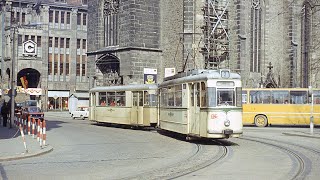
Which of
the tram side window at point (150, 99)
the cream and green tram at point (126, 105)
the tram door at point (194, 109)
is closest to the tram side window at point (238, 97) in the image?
the tram door at point (194, 109)

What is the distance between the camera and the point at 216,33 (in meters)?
43.3

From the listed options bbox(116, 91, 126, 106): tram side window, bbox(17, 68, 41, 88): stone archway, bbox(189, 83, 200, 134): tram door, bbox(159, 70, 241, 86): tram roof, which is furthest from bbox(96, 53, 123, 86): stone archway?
bbox(189, 83, 200, 134): tram door

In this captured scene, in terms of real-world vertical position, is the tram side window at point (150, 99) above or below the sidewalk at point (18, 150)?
above

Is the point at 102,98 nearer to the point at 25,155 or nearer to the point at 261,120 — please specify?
the point at 261,120

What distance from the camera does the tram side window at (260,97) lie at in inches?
1225


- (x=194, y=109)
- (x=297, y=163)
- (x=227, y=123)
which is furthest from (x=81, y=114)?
(x=297, y=163)

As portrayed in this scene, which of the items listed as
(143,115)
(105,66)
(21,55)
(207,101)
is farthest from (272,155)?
(21,55)

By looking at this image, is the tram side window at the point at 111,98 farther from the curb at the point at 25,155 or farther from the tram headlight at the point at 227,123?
the curb at the point at 25,155

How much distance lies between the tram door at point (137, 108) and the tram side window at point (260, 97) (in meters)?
8.50

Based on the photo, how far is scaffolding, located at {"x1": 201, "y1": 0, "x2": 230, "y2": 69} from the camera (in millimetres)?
42013

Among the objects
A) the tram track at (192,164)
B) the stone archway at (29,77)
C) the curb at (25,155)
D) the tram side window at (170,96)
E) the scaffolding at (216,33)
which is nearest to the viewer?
the tram track at (192,164)

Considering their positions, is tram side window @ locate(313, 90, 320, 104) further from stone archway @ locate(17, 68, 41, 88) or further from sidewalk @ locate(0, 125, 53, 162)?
stone archway @ locate(17, 68, 41, 88)

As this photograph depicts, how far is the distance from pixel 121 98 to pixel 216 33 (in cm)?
1760

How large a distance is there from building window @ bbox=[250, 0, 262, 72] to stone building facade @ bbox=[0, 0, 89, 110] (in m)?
30.7
